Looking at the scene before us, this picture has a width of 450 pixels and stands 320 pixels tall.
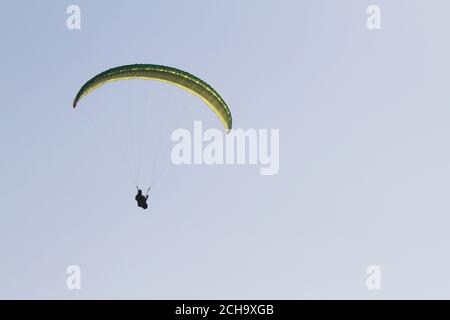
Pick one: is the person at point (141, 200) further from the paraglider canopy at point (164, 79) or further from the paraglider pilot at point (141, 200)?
the paraglider canopy at point (164, 79)

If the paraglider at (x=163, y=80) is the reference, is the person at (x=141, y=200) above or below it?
below

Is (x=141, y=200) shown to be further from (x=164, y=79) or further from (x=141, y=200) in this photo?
(x=164, y=79)

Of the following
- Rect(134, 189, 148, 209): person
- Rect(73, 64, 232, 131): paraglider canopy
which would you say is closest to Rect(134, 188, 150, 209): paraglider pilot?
Rect(134, 189, 148, 209): person

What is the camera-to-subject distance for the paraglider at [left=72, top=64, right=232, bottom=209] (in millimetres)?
45406

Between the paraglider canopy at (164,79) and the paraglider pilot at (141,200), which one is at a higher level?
the paraglider canopy at (164,79)

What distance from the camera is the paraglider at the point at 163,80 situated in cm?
4541

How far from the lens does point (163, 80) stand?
46469 mm

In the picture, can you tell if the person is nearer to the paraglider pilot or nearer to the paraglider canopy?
the paraglider pilot

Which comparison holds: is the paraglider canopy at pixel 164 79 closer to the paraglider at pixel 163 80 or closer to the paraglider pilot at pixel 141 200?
the paraglider at pixel 163 80

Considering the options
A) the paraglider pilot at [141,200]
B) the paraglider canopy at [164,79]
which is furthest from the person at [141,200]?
the paraglider canopy at [164,79]
